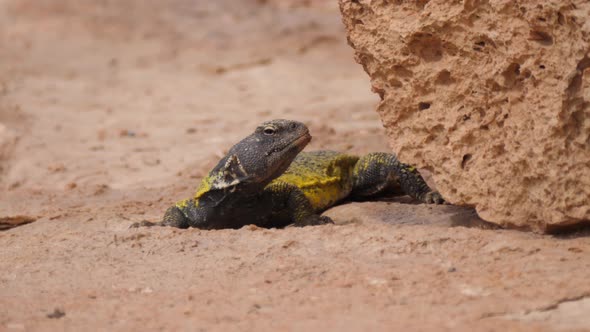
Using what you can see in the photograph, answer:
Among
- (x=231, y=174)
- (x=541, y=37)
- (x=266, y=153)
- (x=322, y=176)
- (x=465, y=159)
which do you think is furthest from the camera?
(x=322, y=176)

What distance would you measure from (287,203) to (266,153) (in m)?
0.56

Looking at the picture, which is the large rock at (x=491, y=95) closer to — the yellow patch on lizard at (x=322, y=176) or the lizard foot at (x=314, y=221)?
the lizard foot at (x=314, y=221)

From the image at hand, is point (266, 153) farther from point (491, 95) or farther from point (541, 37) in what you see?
point (541, 37)

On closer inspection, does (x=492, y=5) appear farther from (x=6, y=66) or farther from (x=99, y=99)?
(x=6, y=66)

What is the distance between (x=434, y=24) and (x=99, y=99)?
9159 millimetres

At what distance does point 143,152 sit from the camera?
10.9m

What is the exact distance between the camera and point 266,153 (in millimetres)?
6859

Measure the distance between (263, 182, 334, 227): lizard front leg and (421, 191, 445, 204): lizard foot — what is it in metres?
0.92

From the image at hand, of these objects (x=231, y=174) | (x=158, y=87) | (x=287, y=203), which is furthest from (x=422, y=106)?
(x=158, y=87)

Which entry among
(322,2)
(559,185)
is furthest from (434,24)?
(322,2)

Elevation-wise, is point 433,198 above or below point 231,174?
below

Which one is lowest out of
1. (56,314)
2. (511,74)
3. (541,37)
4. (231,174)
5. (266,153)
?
(56,314)

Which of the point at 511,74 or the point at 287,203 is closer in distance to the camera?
the point at 511,74

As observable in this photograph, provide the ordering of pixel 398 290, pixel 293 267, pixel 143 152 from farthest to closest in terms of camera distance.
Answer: pixel 143 152 → pixel 293 267 → pixel 398 290
